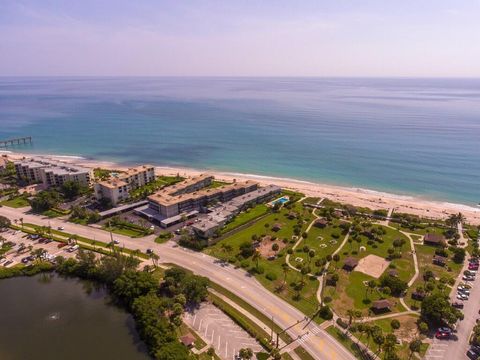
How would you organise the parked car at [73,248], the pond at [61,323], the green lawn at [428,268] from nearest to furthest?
the pond at [61,323] < the green lawn at [428,268] < the parked car at [73,248]

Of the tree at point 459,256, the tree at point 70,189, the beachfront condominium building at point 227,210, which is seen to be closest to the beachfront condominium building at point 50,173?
the tree at point 70,189

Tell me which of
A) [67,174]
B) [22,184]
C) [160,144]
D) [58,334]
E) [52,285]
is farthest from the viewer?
[160,144]

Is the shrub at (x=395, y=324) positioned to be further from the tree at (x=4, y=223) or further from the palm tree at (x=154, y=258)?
the tree at (x=4, y=223)

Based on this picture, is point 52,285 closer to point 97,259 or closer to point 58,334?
point 97,259

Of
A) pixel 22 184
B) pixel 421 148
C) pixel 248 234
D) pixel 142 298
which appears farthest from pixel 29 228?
pixel 421 148

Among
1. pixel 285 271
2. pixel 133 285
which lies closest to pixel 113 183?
pixel 133 285

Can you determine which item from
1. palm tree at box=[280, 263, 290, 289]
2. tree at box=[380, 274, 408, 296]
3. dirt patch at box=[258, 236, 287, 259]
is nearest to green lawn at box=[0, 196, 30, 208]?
dirt patch at box=[258, 236, 287, 259]
